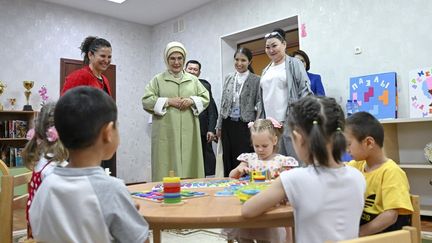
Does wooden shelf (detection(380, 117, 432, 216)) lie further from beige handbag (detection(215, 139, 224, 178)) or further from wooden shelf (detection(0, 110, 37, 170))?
wooden shelf (detection(0, 110, 37, 170))

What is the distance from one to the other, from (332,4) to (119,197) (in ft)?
11.9

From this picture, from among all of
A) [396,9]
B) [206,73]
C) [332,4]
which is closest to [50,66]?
[206,73]

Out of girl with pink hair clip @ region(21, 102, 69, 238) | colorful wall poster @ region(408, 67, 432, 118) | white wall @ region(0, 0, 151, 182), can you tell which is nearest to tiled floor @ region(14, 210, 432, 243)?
colorful wall poster @ region(408, 67, 432, 118)

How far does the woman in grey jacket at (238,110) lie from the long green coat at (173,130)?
1.31 ft

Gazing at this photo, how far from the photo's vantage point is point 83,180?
0.83 meters

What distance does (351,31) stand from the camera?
368 centimetres

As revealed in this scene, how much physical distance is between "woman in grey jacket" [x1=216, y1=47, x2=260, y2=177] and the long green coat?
1.31 feet

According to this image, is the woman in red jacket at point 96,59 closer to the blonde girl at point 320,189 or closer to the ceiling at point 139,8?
the blonde girl at point 320,189

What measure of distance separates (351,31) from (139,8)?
128 inches

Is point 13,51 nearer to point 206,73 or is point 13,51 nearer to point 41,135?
point 206,73

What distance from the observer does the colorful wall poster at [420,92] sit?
3133mm

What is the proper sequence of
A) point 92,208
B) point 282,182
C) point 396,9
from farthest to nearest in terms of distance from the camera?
point 396,9
point 282,182
point 92,208

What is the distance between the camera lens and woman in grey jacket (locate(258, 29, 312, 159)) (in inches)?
104

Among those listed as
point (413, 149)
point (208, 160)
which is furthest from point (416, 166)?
point (208, 160)
